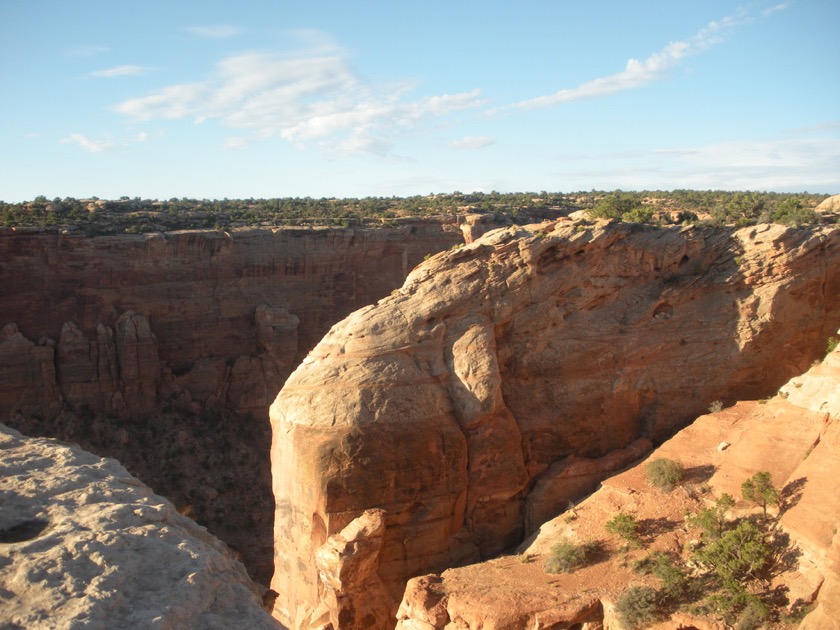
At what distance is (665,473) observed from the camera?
18141mm

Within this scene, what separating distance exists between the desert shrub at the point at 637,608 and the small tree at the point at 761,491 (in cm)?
332

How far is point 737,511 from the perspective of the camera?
1666 cm

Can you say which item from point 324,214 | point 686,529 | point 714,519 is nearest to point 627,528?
point 686,529

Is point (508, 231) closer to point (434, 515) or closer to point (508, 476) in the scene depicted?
point (508, 476)

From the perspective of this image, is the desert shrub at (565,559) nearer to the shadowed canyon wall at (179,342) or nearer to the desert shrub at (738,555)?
the desert shrub at (738,555)

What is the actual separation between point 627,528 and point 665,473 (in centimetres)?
195

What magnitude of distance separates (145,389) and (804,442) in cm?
2819

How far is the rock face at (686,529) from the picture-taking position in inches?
578

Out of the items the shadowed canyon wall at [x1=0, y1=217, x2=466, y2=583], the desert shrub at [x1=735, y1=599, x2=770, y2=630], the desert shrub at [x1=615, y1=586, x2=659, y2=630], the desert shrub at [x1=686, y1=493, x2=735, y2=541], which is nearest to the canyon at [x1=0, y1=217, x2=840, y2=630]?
the desert shrub at [x1=615, y1=586, x2=659, y2=630]

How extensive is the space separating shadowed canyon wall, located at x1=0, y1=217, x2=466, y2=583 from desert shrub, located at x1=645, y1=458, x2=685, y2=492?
19096 mm

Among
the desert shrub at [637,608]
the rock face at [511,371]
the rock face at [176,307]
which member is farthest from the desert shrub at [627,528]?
the rock face at [176,307]

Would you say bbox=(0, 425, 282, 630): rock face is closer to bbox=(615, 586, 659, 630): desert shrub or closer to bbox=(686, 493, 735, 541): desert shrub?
bbox=(615, 586, 659, 630): desert shrub

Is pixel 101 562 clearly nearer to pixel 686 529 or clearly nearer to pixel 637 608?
pixel 637 608

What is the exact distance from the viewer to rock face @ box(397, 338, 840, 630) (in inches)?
578
